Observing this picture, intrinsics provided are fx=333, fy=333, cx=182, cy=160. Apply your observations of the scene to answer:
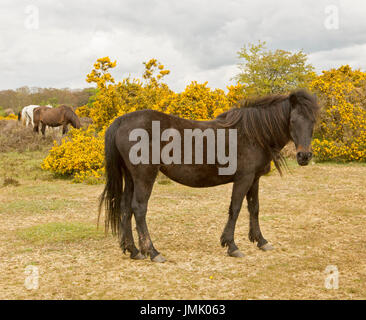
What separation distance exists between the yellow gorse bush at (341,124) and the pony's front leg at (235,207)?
9.69 metres

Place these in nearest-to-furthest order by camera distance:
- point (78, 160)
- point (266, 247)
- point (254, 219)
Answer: point (266, 247)
point (254, 219)
point (78, 160)

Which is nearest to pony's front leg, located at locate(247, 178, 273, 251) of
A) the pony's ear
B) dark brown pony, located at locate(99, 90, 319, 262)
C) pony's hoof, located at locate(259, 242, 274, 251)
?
pony's hoof, located at locate(259, 242, 274, 251)

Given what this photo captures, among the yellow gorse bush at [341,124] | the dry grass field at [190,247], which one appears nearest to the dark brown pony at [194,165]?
the dry grass field at [190,247]

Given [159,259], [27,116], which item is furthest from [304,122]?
[27,116]

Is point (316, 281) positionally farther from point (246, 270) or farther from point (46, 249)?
point (46, 249)

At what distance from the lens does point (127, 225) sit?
4535 millimetres

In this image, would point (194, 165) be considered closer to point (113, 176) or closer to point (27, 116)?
point (113, 176)

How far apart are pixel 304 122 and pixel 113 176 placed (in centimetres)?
257

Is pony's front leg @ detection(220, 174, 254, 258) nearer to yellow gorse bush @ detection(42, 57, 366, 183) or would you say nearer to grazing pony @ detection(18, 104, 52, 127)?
yellow gorse bush @ detection(42, 57, 366, 183)

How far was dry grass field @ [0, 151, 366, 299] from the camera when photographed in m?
3.57

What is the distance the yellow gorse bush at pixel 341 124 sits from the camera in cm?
1282
